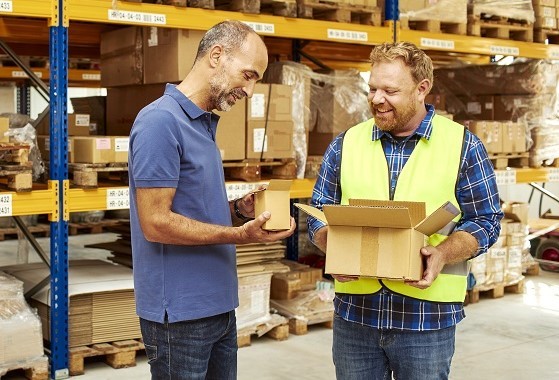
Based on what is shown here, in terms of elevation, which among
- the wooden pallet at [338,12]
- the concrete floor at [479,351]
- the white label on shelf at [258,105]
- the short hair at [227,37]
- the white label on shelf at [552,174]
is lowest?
the concrete floor at [479,351]

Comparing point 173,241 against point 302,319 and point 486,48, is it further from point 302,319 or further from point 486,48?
point 486,48

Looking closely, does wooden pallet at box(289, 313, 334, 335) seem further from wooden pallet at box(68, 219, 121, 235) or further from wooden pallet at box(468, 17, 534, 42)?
wooden pallet at box(68, 219, 121, 235)

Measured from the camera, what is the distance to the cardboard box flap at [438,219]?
2963 millimetres

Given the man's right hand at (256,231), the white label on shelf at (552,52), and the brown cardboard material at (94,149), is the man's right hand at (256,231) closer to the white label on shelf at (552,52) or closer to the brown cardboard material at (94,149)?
the brown cardboard material at (94,149)

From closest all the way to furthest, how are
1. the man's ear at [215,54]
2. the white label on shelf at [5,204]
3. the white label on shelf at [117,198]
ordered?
1. the man's ear at [215,54]
2. the white label on shelf at [5,204]
3. the white label on shelf at [117,198]

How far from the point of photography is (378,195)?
10.9ft

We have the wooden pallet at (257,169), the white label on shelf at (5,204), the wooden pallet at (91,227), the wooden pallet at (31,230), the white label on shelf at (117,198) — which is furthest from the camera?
the wooden pallet at (91,227)

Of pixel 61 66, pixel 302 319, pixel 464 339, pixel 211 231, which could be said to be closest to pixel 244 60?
pixel 211 231

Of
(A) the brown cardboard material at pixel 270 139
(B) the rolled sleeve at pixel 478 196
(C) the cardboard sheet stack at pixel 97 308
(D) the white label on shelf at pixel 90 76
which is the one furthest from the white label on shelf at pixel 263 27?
(D) the white label on shelf at pixel 90 76

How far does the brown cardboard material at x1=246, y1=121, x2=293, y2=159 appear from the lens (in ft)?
21.5

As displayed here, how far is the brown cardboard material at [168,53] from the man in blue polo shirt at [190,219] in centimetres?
294

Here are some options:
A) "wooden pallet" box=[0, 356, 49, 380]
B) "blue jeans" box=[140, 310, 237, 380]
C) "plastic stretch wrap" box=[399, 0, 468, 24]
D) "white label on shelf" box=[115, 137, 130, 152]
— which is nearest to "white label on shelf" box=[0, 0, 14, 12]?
"white label on shelf" box=[115, 137, 130, 152]

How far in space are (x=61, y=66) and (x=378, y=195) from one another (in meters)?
3.25

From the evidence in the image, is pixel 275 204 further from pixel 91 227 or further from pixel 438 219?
pixel 91 227
